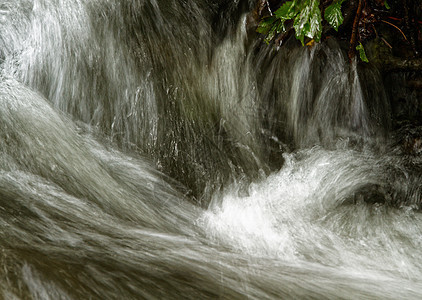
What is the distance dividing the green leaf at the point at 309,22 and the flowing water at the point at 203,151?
3.00 ft

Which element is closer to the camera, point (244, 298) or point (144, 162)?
point (244, 298)

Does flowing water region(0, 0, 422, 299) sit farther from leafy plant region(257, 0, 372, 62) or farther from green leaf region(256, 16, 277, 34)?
leafy plant region(257, 0, 372, 62)

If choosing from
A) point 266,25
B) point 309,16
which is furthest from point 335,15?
point 266,25

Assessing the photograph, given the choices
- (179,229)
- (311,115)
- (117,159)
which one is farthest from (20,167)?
(311,115)

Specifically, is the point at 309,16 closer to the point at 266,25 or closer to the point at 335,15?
the point at 335,15

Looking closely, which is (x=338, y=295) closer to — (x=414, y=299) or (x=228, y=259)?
(x=414, y=299)

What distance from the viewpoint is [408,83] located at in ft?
14.1

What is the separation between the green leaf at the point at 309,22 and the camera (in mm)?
3340

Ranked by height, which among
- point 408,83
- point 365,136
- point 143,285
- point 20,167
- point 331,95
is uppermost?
point 408,83

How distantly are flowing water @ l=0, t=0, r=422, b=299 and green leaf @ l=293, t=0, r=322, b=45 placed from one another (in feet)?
3.00

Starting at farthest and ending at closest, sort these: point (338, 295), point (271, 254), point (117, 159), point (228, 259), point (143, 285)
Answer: point (117, 159), point (271, 254), point (228, 259), point (338, 295), point (143, 285)

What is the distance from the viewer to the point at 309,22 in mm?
3365

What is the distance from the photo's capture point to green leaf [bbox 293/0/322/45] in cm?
334

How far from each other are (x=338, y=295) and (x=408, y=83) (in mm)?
2687
